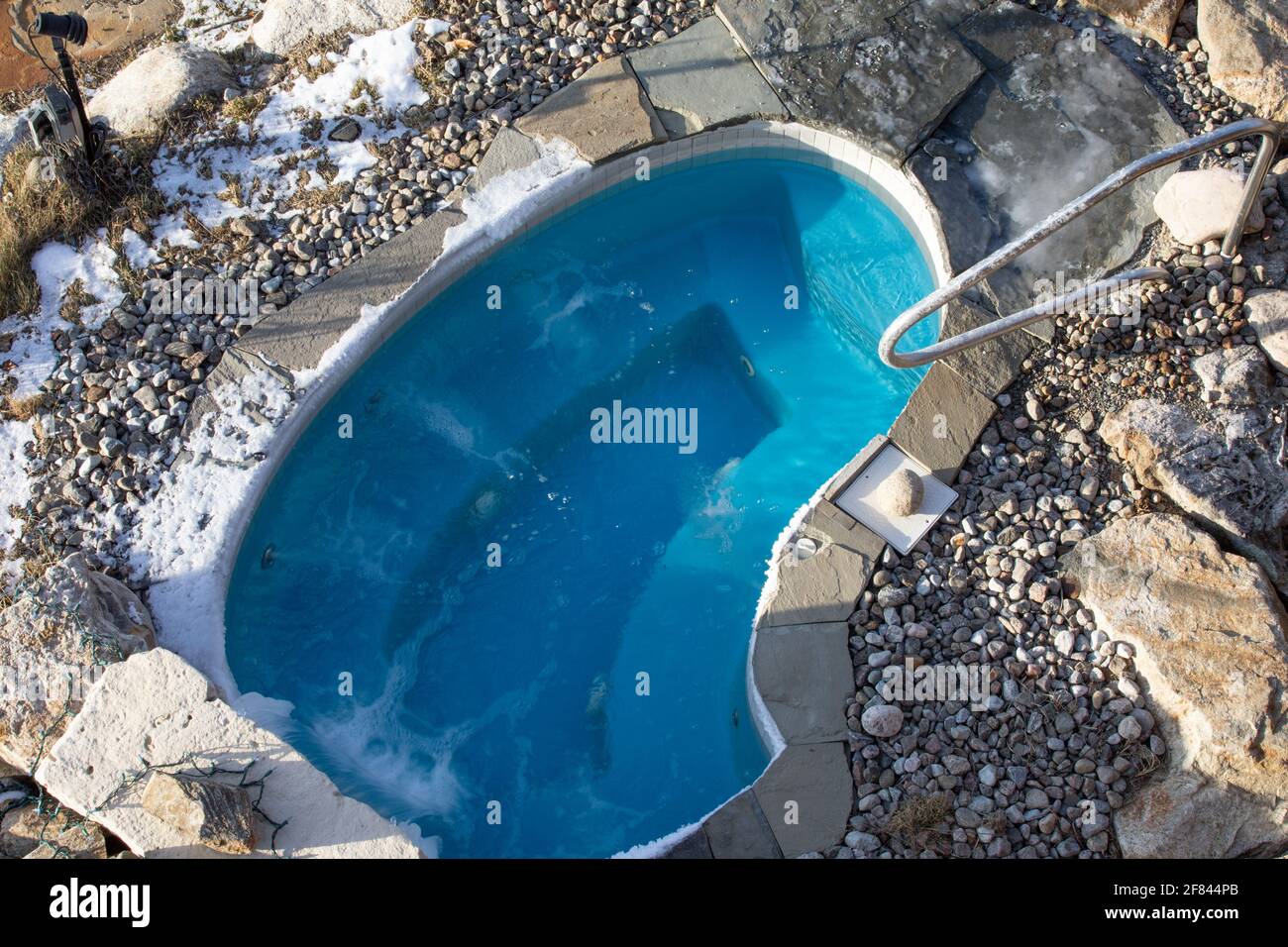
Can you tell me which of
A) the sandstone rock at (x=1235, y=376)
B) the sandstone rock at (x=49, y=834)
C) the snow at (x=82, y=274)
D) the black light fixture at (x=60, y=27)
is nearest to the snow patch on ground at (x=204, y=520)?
the sandstone rock at (x=49, y=834)

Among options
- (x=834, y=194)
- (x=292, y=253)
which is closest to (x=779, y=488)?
(x=834, y=194)

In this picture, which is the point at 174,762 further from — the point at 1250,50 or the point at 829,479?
the point at 1250,50

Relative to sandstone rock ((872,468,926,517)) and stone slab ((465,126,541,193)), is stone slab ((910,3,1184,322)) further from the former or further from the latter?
stone slab ((465,126,541,193))

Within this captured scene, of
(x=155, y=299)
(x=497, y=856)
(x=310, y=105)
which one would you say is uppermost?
(x=310, y=105)

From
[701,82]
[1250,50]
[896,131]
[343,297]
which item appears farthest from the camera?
[701,82]

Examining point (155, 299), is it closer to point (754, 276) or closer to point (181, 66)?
point (181, 66)

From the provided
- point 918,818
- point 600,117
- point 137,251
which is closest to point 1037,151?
point 600,117

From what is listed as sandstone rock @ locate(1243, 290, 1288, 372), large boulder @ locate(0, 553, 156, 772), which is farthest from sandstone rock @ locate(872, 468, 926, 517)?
large boulder @ locate(0, 553, 156, 772)
